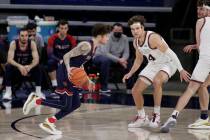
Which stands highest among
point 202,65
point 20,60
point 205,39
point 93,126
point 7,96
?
point 205,39

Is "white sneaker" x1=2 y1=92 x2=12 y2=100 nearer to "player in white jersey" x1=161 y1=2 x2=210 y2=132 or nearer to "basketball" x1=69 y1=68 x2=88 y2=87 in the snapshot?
"basketball" x1=69 y1=68 x2=88 y2=87

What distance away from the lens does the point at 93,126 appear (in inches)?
302

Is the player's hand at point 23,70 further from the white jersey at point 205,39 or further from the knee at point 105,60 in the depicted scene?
the white jersey at point 205,39

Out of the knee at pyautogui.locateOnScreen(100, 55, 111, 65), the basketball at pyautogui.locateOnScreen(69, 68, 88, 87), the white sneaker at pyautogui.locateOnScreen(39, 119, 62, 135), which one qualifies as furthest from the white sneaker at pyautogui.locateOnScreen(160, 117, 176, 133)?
the knee at pyautogui.locateOnScreen(100, 55, 111, 65)

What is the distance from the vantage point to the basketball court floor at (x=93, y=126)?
6891 millimetres

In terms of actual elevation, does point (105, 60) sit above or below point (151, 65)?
below

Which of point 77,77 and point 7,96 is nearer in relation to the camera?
point 77,77

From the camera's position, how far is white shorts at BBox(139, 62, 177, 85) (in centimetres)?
773

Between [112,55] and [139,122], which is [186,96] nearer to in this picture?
[139,122]

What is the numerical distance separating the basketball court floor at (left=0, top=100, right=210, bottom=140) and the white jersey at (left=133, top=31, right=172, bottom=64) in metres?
0.90

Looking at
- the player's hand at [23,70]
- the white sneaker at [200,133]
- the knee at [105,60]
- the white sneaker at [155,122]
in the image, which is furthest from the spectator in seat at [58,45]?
the white sneaker at [200,133]

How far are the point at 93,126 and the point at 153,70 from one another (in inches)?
42.2

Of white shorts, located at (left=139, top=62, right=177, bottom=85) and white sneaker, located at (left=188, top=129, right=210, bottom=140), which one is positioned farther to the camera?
white shorts, located at (left=139, top=62, right=177, bottom=85)

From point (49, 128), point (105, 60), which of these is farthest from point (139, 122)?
point (105, 60)
